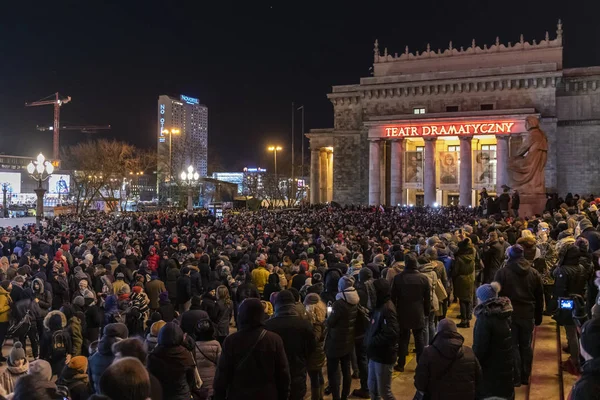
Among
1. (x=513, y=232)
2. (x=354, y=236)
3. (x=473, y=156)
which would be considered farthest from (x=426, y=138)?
(x=513, y=232)

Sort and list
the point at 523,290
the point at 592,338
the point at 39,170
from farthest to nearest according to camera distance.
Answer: the point at 39,170 → the point at 523,290 → the point at 592,338

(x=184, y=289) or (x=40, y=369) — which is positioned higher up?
(x=40, y=369)

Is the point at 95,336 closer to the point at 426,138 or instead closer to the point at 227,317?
the point at 227,317

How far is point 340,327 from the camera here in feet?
22.5

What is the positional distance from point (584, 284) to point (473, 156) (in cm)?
4737

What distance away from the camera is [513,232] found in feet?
45.5

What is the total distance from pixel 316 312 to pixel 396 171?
149ft

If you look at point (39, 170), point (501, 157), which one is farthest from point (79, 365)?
point (501, 157)

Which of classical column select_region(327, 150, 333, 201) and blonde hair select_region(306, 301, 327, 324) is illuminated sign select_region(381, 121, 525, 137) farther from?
blonde hair select_region(306, 301, 327, 324)

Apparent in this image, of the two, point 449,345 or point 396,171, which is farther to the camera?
point 396,171

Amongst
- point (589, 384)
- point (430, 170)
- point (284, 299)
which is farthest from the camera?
point (430, 170)

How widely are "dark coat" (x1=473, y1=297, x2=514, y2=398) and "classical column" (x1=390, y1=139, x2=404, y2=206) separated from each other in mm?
45734

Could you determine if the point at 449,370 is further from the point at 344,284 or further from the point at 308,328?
the point at 344,284

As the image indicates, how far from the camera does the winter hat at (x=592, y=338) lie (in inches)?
149
